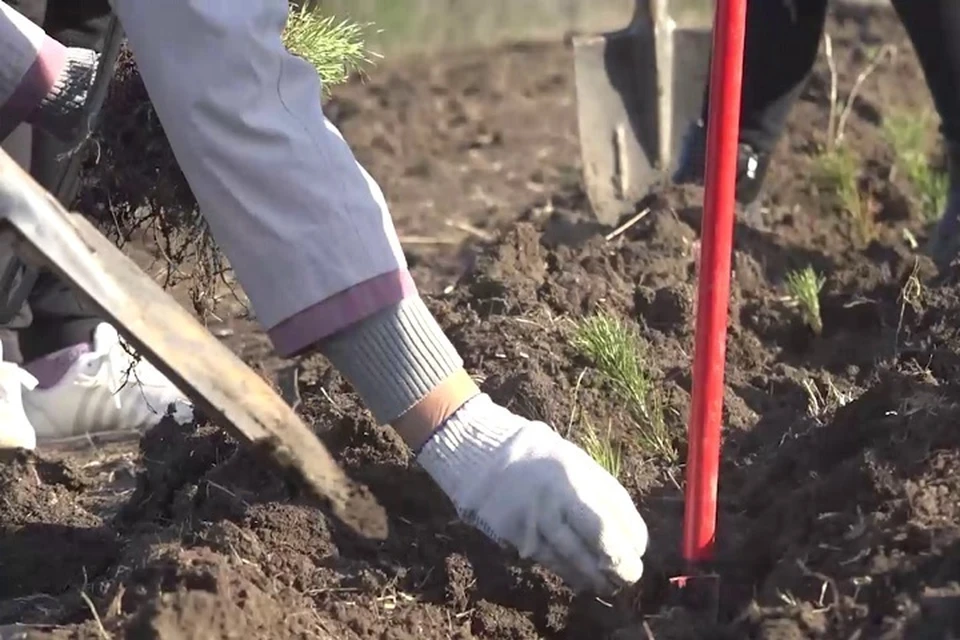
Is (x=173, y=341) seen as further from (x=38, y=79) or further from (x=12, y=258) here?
(x=12, y=258)

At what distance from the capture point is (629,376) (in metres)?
2.44

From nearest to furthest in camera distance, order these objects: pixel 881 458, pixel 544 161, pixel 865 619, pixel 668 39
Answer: pixel 865 619
pixel 881 458
pixel 668 39
pixel 544 161

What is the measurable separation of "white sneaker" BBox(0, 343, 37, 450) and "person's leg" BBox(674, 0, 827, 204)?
5.00 ft

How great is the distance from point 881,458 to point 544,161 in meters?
2.64

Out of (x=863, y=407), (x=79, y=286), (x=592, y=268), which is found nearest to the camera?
(x=79, y=286)

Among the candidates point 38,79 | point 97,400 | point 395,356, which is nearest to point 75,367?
point 97,400

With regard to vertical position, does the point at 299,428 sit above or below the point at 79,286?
below

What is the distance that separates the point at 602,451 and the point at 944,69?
136 cm

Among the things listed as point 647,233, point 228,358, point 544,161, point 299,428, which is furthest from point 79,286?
point 544,161

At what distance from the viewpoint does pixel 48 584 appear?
84.8 inches

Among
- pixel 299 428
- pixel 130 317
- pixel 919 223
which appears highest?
pixel 130 317

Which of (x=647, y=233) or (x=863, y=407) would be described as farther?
(x=647, y=233)

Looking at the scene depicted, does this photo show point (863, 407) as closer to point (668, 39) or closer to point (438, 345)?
point (438, 345)

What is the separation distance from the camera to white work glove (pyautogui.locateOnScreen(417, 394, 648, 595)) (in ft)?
5.95
